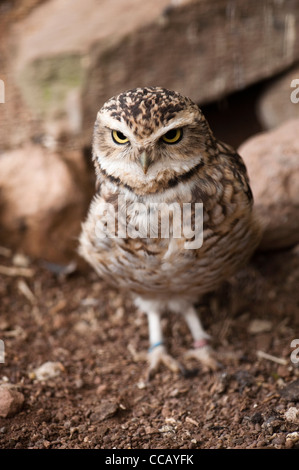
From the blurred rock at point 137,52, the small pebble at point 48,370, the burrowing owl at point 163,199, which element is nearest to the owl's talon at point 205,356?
the burrowing owl at point 163,199

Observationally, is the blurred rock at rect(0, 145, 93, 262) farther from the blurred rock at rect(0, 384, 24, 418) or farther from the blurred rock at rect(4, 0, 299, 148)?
the blurred rock at rect(0, 384, 24, 418)

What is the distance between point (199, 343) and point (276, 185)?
1.13m

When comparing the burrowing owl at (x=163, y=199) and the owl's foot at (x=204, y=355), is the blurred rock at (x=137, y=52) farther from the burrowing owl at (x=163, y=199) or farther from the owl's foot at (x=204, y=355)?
the owl's foot at (x=204, y=355)

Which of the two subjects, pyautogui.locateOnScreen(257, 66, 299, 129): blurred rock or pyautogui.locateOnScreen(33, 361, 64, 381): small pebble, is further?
pyautogui.locateOnScreen(257, 66, 299, 129): blurred rock

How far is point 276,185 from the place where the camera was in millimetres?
3885

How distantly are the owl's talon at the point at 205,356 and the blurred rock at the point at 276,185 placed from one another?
85 centimetres

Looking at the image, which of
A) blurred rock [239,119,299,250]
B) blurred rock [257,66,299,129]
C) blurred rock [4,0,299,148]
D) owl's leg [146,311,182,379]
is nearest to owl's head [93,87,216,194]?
blurred rock [239,119,299,250]

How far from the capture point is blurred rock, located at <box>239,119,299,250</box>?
3873 millimetres

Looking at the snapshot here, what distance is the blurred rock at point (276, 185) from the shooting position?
3.87 meters

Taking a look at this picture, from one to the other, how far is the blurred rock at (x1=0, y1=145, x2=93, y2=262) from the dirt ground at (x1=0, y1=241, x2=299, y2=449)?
6.2 inches

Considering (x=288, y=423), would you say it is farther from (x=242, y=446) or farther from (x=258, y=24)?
(x=258, y=24)

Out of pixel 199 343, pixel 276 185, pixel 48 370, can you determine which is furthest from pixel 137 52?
pixel 48 370

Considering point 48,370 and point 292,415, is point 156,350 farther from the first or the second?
point 292,415
